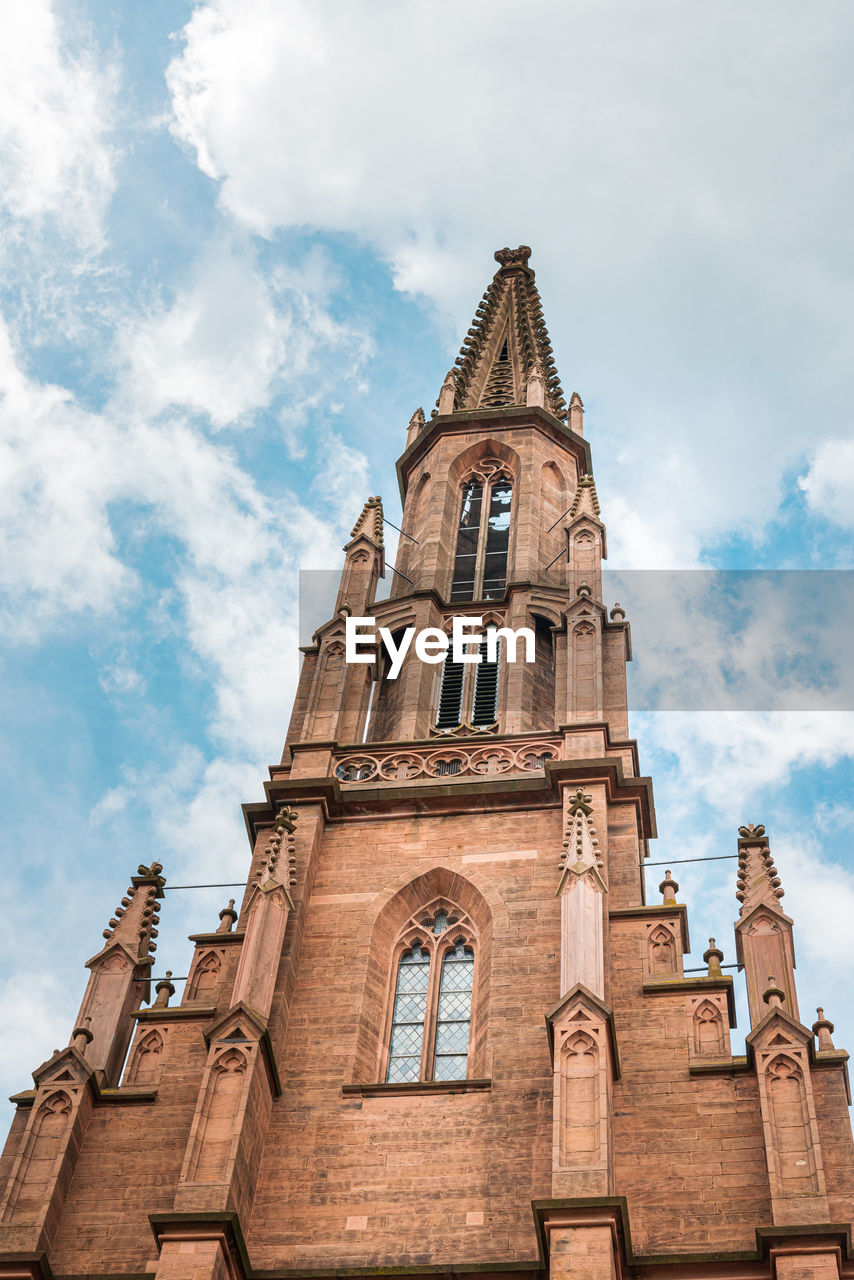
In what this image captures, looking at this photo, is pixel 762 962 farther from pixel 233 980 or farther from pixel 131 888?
pixel 131 888

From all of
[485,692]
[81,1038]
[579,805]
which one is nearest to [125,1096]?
[81,1038]

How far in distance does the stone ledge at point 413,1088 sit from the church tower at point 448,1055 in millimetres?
32

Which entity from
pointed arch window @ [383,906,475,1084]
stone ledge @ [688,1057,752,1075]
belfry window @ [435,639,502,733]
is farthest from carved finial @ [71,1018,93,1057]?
belfry window @ [435,639,502,733]

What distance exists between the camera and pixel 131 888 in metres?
26.0

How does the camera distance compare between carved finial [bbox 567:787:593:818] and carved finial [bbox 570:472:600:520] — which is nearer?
carved finial [bbox 567:787:593:818]

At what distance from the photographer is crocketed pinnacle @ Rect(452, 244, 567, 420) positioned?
4181cm

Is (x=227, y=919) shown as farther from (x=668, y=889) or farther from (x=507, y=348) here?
(x=507, y=348)

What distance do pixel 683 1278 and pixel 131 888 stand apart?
1050cm

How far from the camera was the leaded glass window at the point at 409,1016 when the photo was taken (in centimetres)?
2319

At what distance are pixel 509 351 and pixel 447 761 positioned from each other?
19.4 m

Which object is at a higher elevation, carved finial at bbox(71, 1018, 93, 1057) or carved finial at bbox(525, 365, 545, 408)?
carved finial at bbox(525, 365, 545, 408)

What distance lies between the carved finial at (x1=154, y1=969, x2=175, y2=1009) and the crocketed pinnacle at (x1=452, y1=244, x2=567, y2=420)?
19.7 meters

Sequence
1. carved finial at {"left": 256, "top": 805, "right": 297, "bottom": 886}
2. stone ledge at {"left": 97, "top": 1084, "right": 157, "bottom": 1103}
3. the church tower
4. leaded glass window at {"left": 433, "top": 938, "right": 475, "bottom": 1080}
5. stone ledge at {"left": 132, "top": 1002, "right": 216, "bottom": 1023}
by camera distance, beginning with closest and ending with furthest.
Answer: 1. the church tower
2. stone ledge at {"left": 97, "top": 1084, "right": 157, "bottom": 1103}
3. leaded glass window at {"left": 433, "top": 938, "right": 475, "bottom": 1080}
4. stone ledge at {"left": 132, "top": 1002, "right": 216, "bottom": 1023}
5. carved finial at {"left": 256, "top": 805, "right": 297, "bottom": 886}

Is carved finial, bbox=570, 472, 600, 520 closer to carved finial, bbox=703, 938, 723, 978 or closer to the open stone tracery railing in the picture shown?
the open stone tracery railing
